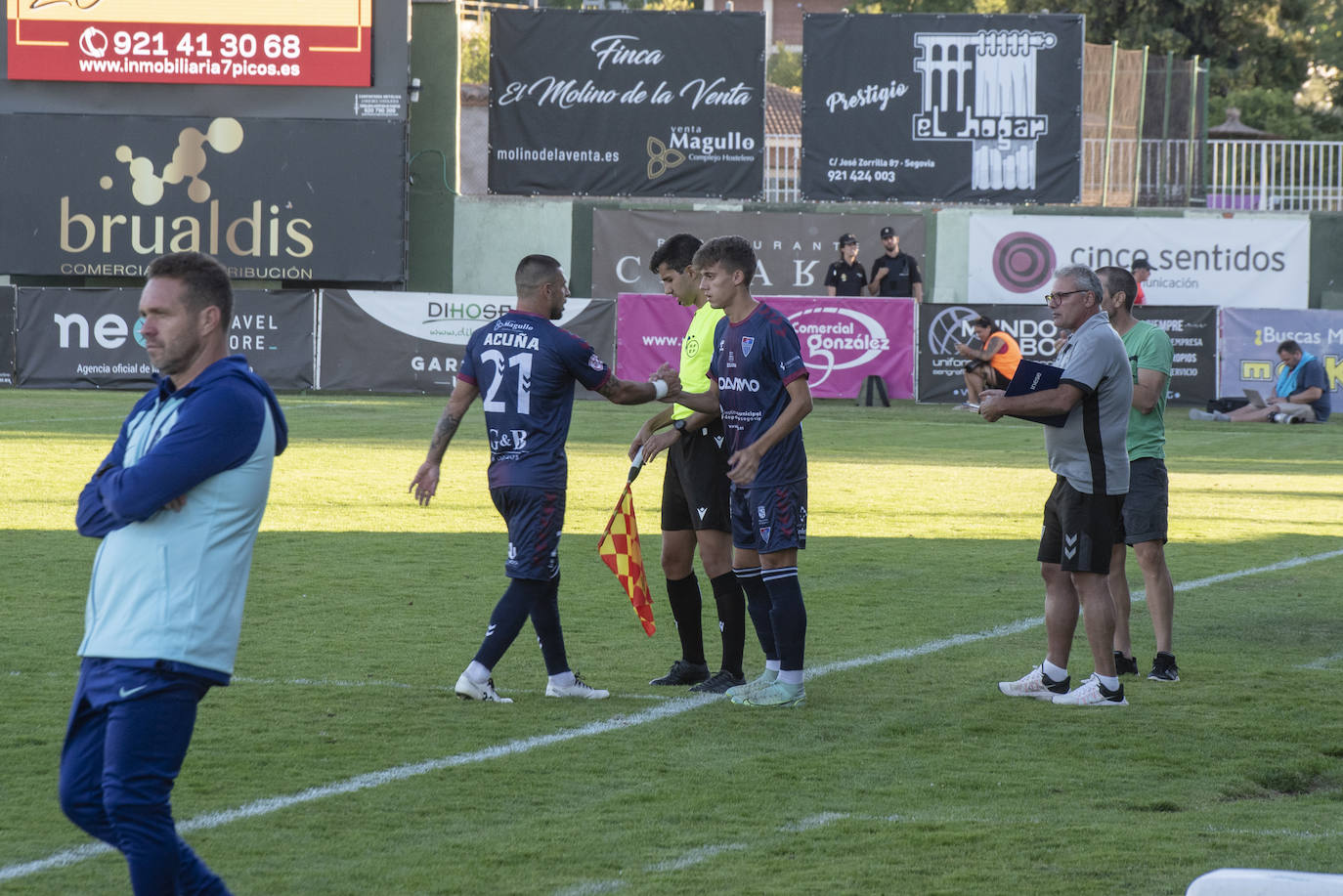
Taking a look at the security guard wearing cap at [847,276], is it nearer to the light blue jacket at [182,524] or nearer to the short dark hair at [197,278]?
the short dark hair at [197,278]

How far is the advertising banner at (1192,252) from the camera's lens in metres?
31.5

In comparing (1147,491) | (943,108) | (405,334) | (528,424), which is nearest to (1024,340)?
(943,108)

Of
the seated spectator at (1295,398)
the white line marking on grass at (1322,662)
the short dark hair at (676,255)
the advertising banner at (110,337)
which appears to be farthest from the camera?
the advertising banner at (110,337)

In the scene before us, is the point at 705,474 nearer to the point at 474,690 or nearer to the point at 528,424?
the point at 528,424

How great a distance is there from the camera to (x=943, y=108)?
32375 millimetres

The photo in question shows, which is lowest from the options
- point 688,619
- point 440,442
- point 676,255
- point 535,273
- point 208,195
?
point 688,619

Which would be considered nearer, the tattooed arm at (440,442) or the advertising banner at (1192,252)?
the tattooed arm at (440,442)

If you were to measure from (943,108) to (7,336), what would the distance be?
17040 mm

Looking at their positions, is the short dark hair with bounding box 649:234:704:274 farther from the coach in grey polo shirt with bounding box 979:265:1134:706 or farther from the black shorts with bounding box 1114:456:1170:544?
the black shorts with bounding box 1114:456:1170:544

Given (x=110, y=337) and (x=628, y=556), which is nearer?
(x=628, y=556)

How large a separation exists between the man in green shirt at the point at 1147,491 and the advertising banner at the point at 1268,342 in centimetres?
1923

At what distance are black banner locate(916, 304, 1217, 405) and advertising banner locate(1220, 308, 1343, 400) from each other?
248mm

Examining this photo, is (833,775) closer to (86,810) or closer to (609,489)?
(86,810)

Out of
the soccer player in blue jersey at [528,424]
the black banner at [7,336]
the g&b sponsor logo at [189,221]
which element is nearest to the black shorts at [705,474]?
the soccer player in blue jersey at [528,424]
